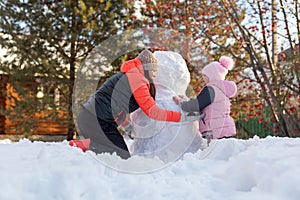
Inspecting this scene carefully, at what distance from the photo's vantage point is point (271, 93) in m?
6.31

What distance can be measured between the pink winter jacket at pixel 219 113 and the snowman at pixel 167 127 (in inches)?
6.1

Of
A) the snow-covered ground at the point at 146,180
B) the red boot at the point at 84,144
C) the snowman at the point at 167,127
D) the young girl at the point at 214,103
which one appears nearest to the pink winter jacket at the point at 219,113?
the young girl at the point at 214,103

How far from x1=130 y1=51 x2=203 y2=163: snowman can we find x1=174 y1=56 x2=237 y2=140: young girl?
0.12 m

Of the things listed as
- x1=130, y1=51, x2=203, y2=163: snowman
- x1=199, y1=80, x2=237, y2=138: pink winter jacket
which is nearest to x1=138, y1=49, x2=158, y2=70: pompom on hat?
x1=130, y1=51, x2=203, y2=163: snowman

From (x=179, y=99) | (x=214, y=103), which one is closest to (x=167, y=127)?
(x=179, y=99)

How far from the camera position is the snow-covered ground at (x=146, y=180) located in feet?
5.11

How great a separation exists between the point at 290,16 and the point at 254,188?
5.41 metres

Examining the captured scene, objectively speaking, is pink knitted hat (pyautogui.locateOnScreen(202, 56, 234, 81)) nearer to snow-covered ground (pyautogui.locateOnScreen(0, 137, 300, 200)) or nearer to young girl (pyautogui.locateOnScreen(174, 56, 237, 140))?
young girl (pyautogui.locateOnScreen(174, 56, 237, 140))

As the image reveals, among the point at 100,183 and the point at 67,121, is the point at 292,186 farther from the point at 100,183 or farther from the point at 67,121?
the point at 67,121

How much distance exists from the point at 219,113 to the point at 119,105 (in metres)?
1.30

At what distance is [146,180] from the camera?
2.01 m

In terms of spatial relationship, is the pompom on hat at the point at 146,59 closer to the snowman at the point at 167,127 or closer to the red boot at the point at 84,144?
the snowman at the point at 167,127

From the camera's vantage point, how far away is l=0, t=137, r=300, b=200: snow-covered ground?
1557 mm

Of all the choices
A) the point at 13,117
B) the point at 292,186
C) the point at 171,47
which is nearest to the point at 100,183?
the point at 292,186
